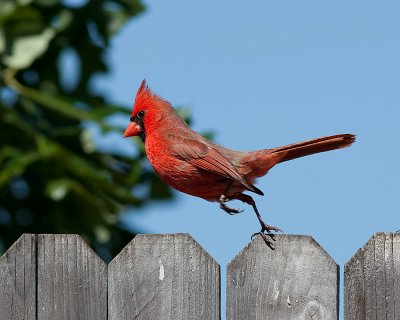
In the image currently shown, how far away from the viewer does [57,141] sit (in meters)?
4.94

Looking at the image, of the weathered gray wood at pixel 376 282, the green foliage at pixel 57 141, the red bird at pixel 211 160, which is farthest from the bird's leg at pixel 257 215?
the green foliage at pixel 57 141

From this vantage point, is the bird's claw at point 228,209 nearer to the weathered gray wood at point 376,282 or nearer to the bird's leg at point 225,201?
the bird's leg at point 225,201

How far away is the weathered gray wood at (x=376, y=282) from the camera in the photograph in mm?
2654

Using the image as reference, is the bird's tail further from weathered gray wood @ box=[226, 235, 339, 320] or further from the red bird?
weathered gray wood @ box=[226, 235, 339, 320]

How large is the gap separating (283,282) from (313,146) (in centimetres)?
115

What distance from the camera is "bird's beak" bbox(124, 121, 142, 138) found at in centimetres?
436

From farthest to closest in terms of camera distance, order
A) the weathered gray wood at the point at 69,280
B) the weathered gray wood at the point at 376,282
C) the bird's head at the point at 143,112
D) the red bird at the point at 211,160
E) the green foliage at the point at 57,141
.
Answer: the green foliage at the point at 57,141, the bird's head at the point at 143,112, the red bird at the point at 211,160, the weathered gray wood at the point at 69,280, the weathered gray wood at the point at 376,282

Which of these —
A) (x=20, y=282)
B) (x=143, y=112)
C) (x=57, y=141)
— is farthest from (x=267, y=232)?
(x=57, y=141)

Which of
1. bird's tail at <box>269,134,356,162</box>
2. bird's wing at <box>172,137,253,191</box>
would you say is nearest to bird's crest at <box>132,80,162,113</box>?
bird's wing at <box>172,137,253,191</box>

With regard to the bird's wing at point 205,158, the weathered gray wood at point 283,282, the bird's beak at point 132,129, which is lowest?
the weathered gray wood at point 283,282

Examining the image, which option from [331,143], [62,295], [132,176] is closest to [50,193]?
[132,176]

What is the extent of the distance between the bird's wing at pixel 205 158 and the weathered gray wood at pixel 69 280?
100 cm

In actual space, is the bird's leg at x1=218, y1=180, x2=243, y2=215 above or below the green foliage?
below

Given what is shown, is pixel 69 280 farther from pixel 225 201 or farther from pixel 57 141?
pixel 57 141
